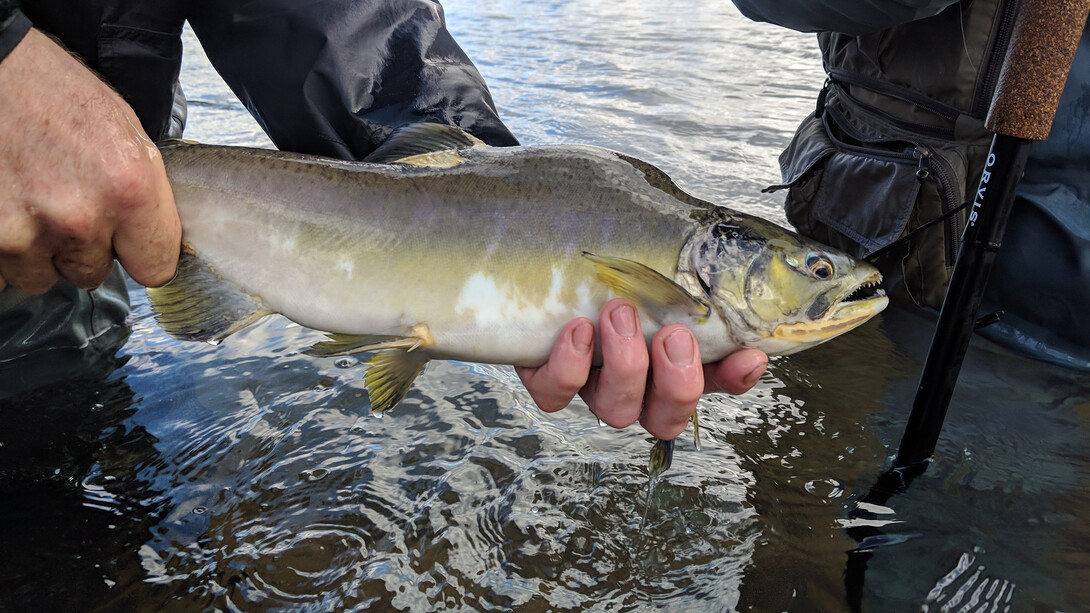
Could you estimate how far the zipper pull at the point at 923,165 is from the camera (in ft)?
10.8

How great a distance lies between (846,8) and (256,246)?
2.47 meters

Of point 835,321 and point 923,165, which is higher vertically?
point 923,165

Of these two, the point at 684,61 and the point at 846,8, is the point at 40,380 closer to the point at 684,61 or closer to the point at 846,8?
the point at 846,8

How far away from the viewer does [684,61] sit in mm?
9500

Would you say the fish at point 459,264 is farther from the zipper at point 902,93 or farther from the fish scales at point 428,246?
the zipper at point 902,93

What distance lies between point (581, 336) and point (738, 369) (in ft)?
1.52

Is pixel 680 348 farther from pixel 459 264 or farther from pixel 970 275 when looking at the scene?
pixel 970 275

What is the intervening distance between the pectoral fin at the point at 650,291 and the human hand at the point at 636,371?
44mm

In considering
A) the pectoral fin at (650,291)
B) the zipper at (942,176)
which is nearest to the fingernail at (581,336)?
the pectoral fin at (650,291)

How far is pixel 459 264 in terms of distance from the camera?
207cm

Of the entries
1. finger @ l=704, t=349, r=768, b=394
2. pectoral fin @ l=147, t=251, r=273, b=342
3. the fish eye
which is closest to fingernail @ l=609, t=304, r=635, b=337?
finger @ l=704, t=349, r=768, b=394

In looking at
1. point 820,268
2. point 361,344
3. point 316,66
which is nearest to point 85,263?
point 361,344

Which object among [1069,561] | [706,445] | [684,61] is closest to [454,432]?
[706,445]

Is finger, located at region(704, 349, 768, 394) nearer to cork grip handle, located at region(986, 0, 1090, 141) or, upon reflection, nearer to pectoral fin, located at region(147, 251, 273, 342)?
cork grip handle, located at region(986, 0, 1090, 141)
